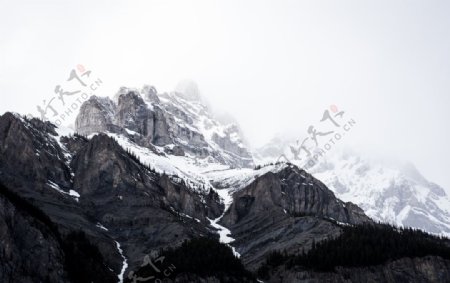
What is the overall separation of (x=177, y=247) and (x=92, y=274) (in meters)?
32.9

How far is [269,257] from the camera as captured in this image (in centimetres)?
19450

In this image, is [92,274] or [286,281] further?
[286,281]

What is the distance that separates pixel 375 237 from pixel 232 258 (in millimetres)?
43396

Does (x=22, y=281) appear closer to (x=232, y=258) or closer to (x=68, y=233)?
(x=68, y=233)

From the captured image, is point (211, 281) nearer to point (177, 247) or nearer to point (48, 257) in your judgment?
point (177, 247)

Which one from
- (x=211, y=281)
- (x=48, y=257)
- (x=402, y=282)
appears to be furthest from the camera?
(x=402, y=282)

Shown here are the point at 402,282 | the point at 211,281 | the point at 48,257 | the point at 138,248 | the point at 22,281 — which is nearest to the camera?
the point at 22,281

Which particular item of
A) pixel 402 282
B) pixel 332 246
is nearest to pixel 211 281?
pixel 332 246

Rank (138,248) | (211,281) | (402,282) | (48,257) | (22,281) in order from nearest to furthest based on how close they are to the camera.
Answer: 1. (22,281)
2. (48,257)
3. (211,281)
4. (402,282)
5. (138,248)

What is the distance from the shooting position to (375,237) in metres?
198

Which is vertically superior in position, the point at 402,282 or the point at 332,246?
the point at 332,246

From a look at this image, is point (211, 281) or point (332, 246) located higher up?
point (332, 246)

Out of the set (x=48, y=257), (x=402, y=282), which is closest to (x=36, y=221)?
(x=48, y=257)

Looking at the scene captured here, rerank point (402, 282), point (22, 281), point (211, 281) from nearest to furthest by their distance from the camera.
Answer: point (22, 281) → point (211, 281) → point (402, 282)
